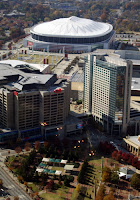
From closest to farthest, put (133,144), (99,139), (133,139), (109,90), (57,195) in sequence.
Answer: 1. (57,195)
2. (133,144)
3. (133,139)
4. (99,139)
5. (109,90)

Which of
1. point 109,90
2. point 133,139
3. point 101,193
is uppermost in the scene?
point 109,90

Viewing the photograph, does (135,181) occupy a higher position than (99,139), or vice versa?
(135,181)

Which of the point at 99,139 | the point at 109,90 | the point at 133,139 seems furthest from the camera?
the point at 109,90

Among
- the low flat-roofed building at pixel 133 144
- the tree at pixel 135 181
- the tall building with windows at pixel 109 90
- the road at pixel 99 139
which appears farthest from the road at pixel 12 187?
the tall building with windows at pixel 109 90

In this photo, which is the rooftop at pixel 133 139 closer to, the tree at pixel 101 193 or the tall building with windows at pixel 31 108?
the tall building with windows at pixel 31 108

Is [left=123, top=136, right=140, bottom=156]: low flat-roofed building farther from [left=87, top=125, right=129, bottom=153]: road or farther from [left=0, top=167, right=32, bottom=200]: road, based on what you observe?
[left=0, top=167, right=32, bottom=200]: road

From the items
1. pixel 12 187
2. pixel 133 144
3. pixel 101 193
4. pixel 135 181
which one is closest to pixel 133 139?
pixel 133 144

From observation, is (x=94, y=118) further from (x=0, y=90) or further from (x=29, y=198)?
(x=29, y=198)

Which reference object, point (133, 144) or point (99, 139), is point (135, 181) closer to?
point (133, 144)
